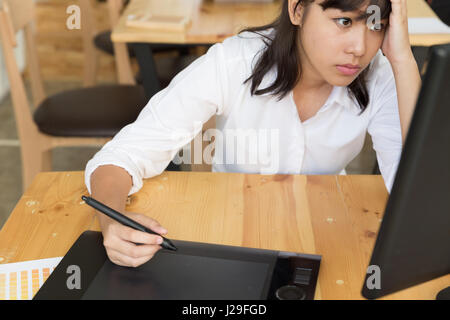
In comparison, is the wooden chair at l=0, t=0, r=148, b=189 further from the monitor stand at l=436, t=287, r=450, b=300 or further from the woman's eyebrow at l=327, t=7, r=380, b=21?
the monitor stand at l=436, t=287, r=450, b=300

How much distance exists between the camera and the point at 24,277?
2.69ft

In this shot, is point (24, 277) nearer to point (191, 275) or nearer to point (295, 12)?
point (191, 275)

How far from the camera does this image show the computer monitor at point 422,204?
0.50 meters

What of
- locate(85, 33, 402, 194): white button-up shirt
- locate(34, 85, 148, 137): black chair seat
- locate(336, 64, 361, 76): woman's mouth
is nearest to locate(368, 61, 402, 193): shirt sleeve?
locate(85, 33, 402, 194): white button-up shirt

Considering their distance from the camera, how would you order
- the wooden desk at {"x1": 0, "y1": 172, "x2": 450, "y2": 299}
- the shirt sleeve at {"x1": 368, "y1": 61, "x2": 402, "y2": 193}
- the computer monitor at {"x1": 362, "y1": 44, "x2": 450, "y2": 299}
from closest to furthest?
the computer monitor at {"x1": 362, "y1": 44, "x2": 450, "y2": 299}, the wooden desk at {"x1": 0, "y1": 172, "x2": 450, "y2": 299}, the shirt sleeve at {"x1": 368, "y1": 61, "x2": 402, "y2": 193}

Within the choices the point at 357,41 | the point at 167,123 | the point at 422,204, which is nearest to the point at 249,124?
the point at 167,123

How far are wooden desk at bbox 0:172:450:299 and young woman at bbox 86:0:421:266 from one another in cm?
6

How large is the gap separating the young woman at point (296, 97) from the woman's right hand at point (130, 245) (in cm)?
5

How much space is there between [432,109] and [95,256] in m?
0.55

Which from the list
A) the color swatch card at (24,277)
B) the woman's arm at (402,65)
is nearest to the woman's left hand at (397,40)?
the woman's arm at (402,65)

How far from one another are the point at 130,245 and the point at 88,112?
4.06 feet

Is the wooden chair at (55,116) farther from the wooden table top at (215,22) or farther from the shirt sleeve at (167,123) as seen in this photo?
the shirt sleeve at (167,123)

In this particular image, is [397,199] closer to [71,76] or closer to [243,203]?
[243,203]

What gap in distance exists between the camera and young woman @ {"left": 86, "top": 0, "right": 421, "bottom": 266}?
3.40 ft
